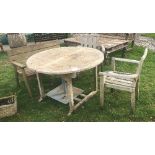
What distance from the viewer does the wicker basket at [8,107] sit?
16.1 ft

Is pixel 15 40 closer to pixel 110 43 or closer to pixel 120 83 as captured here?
pixel 120 83

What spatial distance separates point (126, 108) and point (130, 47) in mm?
4816

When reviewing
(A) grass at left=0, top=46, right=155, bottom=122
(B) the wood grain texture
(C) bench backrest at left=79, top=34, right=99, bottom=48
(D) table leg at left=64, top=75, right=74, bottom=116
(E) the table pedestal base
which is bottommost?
(A) grass at left=0, top=46, right=155, bottom=122

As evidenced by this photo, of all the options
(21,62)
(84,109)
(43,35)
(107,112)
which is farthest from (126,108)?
(43,35)

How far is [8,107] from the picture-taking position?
195 inches

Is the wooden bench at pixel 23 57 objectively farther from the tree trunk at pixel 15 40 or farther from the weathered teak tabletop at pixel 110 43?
the weathered teak tabletop at pixel 110 43

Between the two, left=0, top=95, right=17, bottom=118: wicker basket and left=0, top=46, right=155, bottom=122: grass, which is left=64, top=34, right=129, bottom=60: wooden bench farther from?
left=0, top=95, right=17, bottom=118: wicker basket

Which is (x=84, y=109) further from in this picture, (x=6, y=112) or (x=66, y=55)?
(x=6, y=112)

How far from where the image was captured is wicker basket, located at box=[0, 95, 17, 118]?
4.92m

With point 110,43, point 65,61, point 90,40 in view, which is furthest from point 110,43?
point 65,61

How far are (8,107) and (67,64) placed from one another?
58.1 inches

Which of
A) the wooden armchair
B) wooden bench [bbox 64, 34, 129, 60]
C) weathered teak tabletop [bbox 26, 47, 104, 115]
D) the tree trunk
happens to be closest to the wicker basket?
weathered teak tabletop [bbox 26, 47, 104, 115]

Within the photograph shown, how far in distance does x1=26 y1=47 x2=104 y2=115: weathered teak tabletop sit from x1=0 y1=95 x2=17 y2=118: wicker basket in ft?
2.37

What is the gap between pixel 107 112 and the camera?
5.00 m
